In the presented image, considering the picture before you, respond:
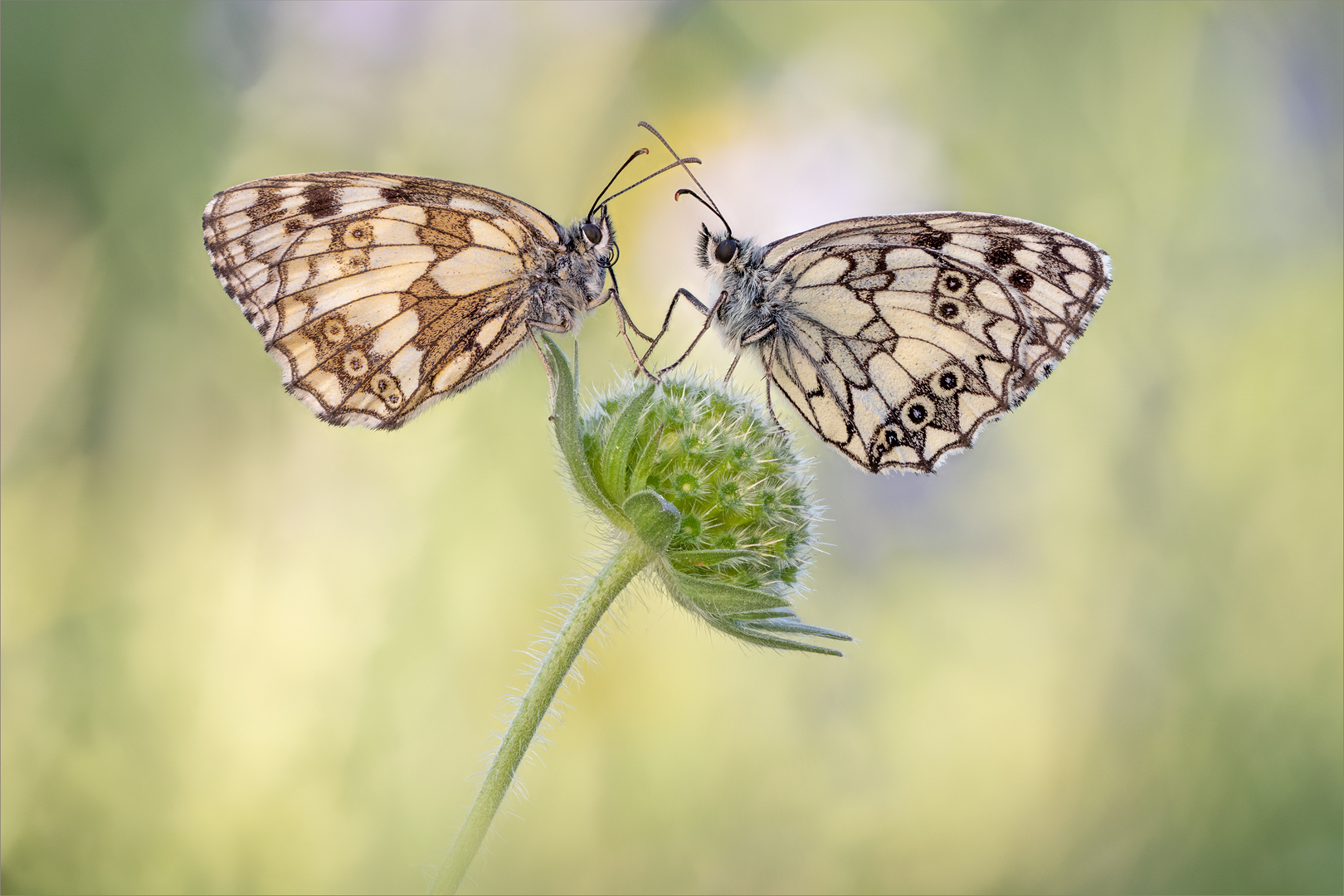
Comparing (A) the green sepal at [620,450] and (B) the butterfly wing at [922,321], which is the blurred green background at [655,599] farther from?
(A) the green sepal at [620,450]

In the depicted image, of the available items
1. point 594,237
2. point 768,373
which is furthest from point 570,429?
point 768,373

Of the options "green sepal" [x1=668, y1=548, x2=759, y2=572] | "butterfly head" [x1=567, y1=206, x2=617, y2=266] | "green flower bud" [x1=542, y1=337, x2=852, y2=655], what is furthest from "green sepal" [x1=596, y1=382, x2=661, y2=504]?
"butterfly head" [x1=567, y1=206, x2=617, y2=266]

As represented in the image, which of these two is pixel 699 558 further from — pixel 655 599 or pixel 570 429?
pixel 655 599

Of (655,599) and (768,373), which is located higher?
(768,373)

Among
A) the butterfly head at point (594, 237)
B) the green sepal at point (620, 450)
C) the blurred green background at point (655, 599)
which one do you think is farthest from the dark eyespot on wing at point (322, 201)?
the blurred green background at point (655, 599)

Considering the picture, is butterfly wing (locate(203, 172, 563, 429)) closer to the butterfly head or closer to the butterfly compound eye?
the butterfly head

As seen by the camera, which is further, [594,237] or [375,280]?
[594,237]

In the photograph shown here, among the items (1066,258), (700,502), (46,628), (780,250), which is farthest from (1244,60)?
(46,628)

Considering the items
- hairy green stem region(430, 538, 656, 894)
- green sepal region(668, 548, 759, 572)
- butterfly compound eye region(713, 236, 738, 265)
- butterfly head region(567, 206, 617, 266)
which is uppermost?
butterfly compound eye region(713, 236, 738, 265)
